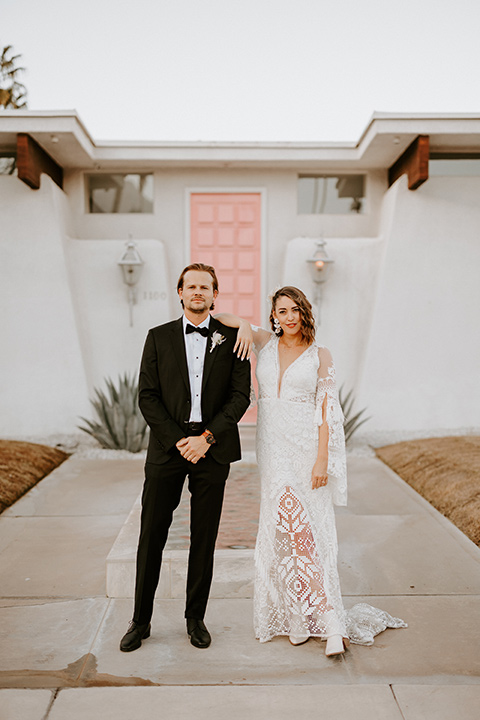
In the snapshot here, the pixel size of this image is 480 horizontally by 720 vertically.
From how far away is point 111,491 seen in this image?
18.5ft

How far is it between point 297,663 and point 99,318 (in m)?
6.59

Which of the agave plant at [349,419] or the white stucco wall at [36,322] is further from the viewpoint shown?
the white stucco wall at [36,322]

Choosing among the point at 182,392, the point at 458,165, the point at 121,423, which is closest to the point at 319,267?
the point at 458,165

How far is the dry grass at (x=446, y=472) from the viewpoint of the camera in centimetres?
470

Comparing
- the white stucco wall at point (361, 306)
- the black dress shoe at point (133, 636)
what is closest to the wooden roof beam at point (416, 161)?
the white stucco wall at point (361, 306)

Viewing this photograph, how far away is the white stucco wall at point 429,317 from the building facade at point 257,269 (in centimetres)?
2

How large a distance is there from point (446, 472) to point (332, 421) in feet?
10.8

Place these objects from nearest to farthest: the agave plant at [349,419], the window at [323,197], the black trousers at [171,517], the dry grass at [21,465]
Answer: the black trousers at [171,517]
the dry grass at [21,465]
the agave plant at [349,419]
the window at [323,197]

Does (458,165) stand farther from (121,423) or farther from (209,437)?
(209,437)

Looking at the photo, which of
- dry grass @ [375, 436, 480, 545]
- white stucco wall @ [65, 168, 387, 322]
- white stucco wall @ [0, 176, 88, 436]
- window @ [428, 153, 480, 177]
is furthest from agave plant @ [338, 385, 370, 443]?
white stucco wall @ [0, 176, 88, 436]

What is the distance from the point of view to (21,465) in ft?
20.1

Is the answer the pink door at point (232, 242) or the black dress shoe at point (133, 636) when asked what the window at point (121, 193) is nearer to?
the pink door at point (232, 242)

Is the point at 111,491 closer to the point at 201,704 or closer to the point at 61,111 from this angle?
the point at 201,704

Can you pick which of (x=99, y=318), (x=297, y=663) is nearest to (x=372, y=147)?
(x=99, y=318)
